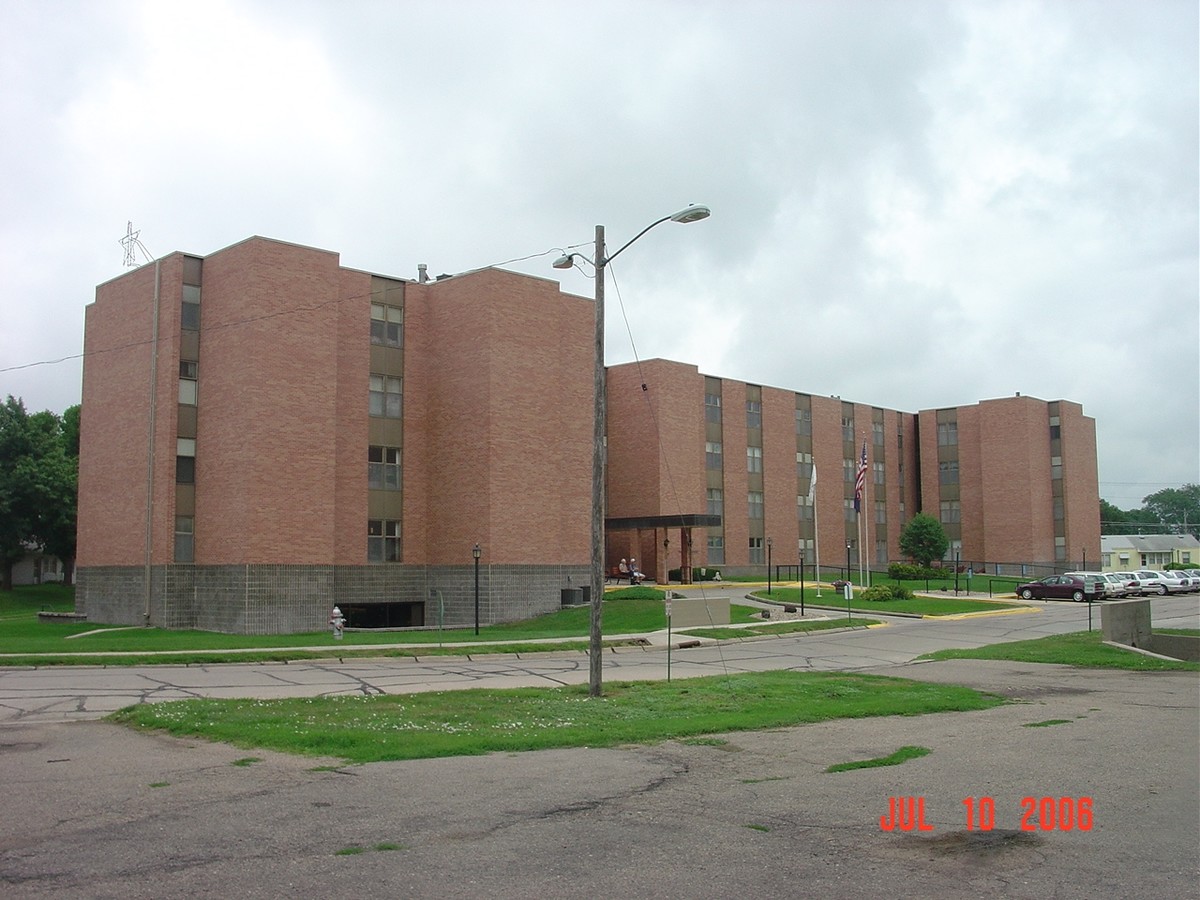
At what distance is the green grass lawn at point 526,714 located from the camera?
12430mm

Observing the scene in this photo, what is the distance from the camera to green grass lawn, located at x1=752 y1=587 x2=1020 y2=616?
44375 mm

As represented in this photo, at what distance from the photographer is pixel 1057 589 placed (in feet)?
174

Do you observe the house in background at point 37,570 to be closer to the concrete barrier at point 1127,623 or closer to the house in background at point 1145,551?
the concrete barrier at point 1127,623

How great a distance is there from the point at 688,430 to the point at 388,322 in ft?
84.0

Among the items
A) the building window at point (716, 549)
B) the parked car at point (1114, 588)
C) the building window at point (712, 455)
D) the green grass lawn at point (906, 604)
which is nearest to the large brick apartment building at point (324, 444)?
the green grass lawn at point (906, 604)

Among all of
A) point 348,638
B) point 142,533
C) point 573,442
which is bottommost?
point 348,638

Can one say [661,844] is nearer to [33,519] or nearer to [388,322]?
[388,322]

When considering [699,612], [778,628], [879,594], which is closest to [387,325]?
[778,628]

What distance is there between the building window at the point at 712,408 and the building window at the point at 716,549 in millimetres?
7430

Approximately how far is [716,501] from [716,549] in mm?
3086

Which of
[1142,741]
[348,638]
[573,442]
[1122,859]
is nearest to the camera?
[1122,859]

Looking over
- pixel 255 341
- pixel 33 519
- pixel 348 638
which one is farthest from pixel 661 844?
pixel 33 519

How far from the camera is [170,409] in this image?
128ft

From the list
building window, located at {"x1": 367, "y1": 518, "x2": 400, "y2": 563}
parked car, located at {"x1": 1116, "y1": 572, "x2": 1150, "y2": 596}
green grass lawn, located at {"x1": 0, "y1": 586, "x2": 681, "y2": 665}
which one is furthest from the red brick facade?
building window, located at {"x1": 367, "y1": 518, "x2": 400, "y2": 563}
